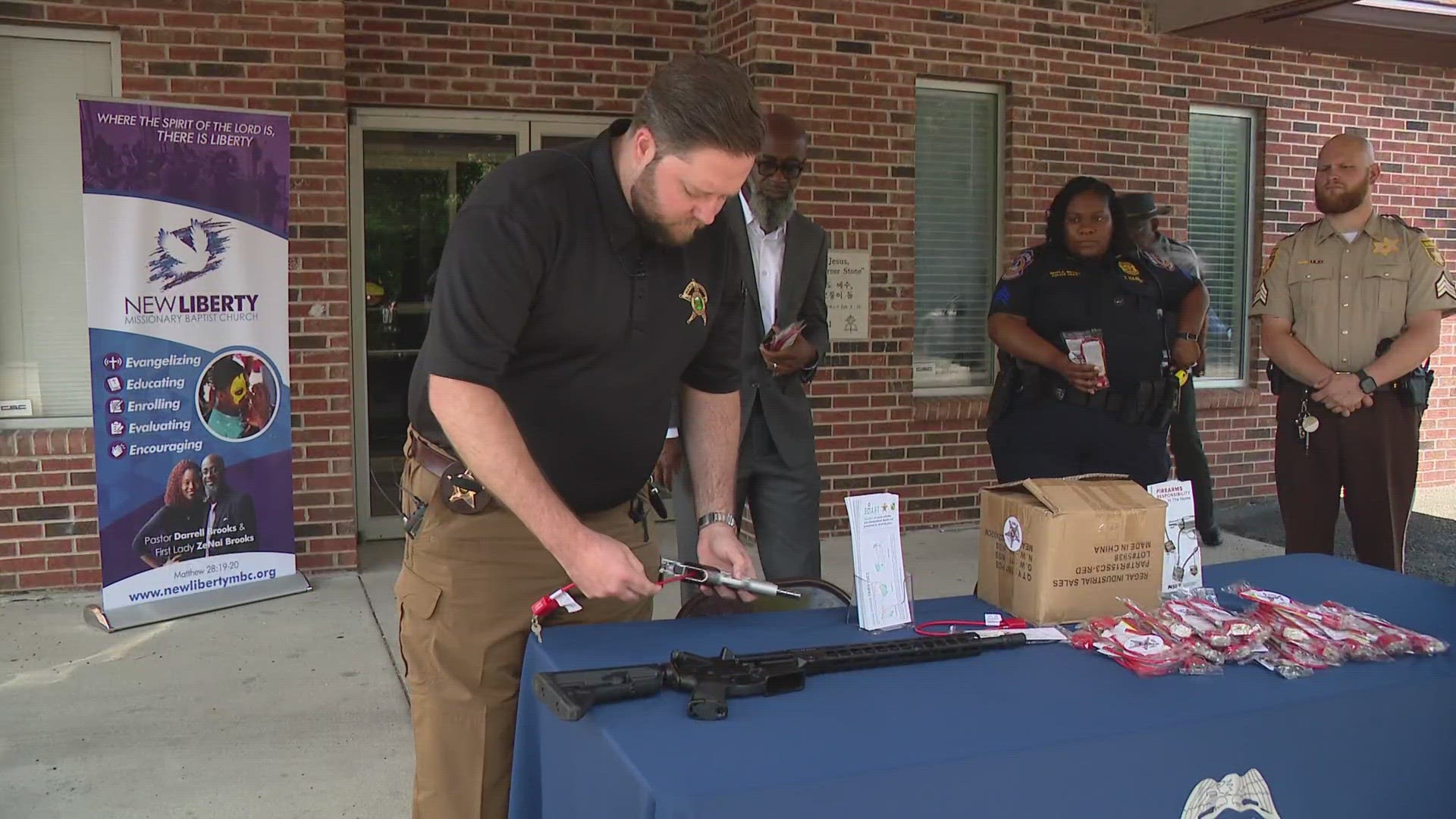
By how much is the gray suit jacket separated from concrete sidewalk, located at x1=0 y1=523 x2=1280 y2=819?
1.49 meters

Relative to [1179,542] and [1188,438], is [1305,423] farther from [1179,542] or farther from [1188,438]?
[1179,542]

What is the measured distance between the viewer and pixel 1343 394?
4.46 meters

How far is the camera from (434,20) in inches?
230

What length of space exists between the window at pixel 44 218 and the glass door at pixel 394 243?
1218 millimetres

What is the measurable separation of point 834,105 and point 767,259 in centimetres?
256

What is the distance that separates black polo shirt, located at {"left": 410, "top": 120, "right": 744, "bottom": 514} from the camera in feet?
6.30

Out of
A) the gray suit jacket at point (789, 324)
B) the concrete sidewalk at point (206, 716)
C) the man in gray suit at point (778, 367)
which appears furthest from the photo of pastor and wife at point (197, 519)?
the gray suit jacket at point (789, 324)

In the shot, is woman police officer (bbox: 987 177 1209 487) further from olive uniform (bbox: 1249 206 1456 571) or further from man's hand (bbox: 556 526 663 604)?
man's hand (bbox: 556 526 663 604)

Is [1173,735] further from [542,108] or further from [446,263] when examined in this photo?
[542,108]

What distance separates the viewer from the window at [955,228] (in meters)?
6.61

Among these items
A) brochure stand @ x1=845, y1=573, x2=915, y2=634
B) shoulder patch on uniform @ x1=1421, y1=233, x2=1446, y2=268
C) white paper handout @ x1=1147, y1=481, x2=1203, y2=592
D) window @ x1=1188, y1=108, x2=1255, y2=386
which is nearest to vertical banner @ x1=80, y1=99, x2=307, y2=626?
brochure stand @ x1=845, y1=573, x2=915, y2=634

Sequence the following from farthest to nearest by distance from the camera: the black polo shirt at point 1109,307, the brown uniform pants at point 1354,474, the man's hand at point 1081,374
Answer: the brown uniform pants at point 1354,474 → the black polo shirt at point 1109,307 → the man's hand at point 1081,374

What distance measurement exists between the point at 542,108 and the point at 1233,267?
457 cm

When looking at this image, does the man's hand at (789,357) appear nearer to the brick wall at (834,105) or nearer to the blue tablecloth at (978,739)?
the blue tablecloth at (978,739)
